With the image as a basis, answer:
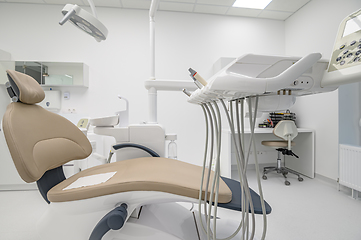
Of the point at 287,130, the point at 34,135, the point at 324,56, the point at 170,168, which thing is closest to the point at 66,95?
the point at 34,135

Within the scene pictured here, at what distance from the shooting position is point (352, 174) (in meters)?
2.05

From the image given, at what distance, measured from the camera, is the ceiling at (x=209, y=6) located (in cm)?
295

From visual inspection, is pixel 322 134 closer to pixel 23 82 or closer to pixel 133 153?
pixel 133 153

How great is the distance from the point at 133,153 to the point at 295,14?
355 cm

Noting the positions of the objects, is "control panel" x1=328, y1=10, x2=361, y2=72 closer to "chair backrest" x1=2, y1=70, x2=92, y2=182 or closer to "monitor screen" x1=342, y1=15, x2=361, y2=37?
"monitor screen" x1=342, y1=15, x2=361, y2=37

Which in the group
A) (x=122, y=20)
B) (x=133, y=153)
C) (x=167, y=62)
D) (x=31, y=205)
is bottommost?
(x=31, y=205)

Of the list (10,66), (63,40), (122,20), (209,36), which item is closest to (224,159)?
(209,36)

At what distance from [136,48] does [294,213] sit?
10.00 feet

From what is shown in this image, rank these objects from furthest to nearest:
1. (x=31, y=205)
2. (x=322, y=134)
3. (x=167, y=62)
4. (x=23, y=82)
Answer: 1. (x=167, y=62)
2. (x=322, y=134)
3. (x=31, y=205)
4. (x=23, y=82)

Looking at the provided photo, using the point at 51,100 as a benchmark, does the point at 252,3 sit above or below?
above

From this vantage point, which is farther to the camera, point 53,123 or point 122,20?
point 122,20

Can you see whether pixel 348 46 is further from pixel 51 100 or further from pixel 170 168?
pixel 51 100

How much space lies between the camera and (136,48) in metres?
3.16

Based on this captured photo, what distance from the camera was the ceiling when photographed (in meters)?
2.95
